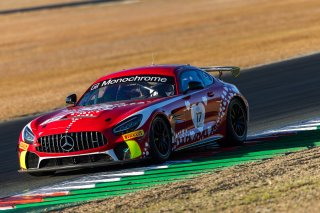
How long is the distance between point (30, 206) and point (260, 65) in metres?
18.8

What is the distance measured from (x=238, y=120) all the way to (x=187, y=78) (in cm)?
121

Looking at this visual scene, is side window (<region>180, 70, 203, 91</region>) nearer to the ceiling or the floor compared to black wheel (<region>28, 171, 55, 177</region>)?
nearer to the ceiling

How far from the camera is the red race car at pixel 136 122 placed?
11281 millimetres

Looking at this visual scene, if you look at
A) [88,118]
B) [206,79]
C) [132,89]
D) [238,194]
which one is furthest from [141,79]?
[238,194]

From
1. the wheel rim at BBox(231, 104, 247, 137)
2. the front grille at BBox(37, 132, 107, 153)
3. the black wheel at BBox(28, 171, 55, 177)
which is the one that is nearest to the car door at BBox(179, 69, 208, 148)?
the wheel rim at BBox(231, 104, 247, 137)

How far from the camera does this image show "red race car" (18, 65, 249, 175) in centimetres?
1128

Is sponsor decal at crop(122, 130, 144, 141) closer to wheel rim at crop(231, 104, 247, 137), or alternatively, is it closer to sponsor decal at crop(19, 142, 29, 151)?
sponsor decal at crop(19, 142, 29, 151)

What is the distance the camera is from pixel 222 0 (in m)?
71.2

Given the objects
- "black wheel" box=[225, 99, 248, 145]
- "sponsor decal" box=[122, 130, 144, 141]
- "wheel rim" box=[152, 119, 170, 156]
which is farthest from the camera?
"black wheel" box=[225, 99, 248, 145]

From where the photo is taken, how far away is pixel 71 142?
11398 millimetres

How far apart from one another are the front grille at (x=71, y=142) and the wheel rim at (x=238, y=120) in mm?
2927

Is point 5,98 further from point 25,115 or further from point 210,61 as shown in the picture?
point 210,61

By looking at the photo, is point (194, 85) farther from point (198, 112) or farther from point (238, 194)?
point (238, 194)

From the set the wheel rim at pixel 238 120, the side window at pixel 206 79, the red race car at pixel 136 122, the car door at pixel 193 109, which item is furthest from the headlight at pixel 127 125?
the wheel rim at pixel 238 120
